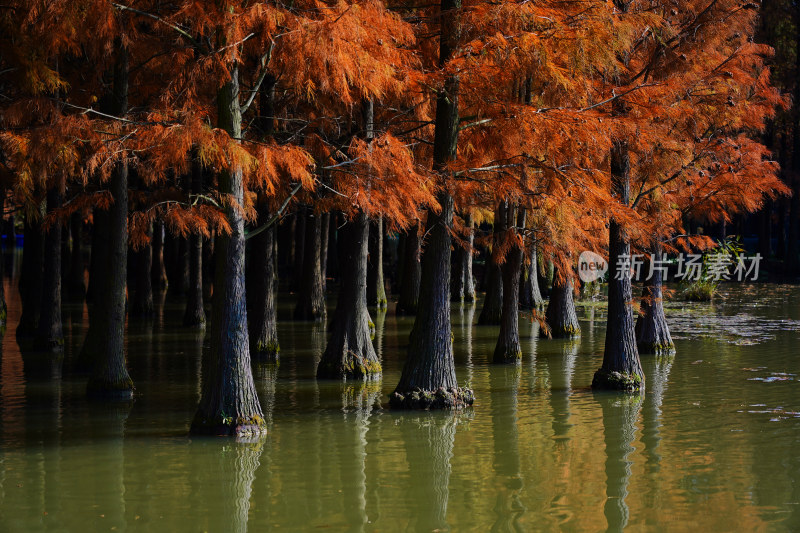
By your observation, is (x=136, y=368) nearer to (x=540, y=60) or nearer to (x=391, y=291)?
(x=540, y=60)

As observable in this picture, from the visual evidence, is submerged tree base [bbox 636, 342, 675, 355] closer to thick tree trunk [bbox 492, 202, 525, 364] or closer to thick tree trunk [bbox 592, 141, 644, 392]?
thick tree trunk [bbox 492, 202, 525, 364]

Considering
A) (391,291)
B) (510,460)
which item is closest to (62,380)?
(510,460)

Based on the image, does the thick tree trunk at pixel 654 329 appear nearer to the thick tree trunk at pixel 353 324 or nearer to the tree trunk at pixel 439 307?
the thick tree trunk at pixel 353 324

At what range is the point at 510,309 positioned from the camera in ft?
66.4

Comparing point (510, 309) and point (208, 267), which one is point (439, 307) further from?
point (208, 267)

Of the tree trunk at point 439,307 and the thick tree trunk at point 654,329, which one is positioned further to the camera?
the thick tree trunk at point 654,329

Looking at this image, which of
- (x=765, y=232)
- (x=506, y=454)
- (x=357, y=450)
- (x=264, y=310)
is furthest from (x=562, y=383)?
(x=765, y=232)

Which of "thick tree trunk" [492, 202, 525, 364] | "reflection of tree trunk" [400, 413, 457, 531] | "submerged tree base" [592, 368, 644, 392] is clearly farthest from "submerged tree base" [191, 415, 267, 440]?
"thick tree trunk" [492, 202, 525, 364]

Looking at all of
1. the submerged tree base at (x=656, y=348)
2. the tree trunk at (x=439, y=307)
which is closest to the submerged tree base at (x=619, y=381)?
the tree trunk at (x=439, y=307)

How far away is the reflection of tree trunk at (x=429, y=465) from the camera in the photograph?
9164 millimetres

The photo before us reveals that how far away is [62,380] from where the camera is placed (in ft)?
57.7

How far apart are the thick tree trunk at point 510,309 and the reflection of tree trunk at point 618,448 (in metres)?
4.38

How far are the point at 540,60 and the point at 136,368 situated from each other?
10.9 meters

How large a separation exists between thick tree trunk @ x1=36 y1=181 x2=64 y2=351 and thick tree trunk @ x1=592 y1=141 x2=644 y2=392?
40.5 ft
